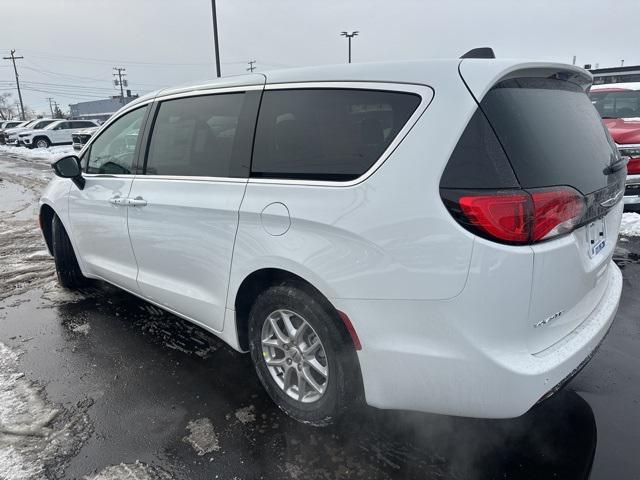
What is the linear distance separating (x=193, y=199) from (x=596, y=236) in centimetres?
217

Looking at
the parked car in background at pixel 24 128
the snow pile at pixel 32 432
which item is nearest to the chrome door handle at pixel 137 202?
the snow pile at pixel 32 432

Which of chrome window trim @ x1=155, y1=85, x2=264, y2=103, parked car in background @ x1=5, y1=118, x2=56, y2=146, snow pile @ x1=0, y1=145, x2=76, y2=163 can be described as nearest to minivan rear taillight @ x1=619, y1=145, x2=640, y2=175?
chrome window trim @ x1=155, y1=85, x2=264, y2=103

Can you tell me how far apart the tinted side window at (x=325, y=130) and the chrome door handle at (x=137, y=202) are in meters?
1.03

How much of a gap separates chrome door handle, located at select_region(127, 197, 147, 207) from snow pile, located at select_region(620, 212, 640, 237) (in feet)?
18.8

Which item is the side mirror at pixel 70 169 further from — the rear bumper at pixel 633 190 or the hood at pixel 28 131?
the hood at pixel 28 131

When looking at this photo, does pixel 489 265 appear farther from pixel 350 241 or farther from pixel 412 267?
pixel 350 241

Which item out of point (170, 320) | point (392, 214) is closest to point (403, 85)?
point (392, 214)

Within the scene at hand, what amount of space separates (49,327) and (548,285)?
3838 millimetres

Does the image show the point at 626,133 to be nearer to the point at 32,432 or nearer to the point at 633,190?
the point at 633,190

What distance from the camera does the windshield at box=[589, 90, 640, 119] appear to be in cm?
729

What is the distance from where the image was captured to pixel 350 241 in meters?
2.06

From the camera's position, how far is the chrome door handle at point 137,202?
10.4ft

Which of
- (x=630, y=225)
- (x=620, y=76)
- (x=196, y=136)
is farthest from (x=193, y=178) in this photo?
(x=620, y=76)

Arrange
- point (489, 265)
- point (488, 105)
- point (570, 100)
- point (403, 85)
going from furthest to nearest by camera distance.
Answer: point (570, 100) → point (403, 85) → point (488, 105) → point (489, 265)
